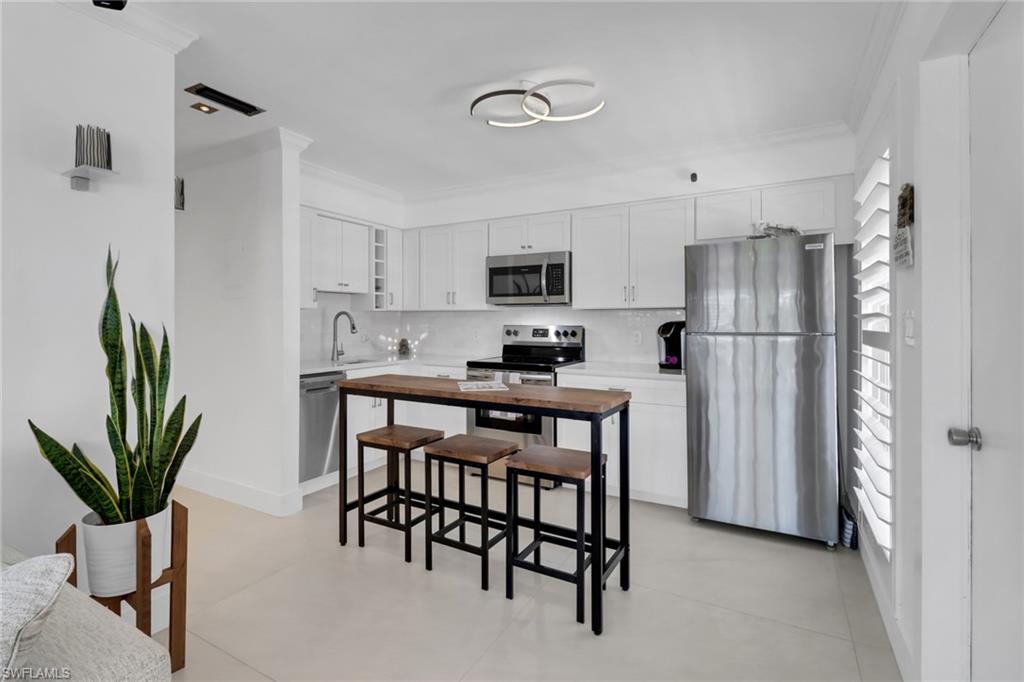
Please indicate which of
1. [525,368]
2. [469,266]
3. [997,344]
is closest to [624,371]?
[525,368]

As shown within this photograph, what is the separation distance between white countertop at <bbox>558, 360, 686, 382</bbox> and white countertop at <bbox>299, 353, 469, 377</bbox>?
1140 mm

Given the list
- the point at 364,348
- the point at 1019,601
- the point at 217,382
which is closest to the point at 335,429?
the point at 217,382

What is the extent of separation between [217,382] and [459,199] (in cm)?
260

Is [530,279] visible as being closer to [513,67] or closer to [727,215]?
[727,215]

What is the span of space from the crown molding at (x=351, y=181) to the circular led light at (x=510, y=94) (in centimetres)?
174

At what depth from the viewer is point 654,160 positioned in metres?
3.87

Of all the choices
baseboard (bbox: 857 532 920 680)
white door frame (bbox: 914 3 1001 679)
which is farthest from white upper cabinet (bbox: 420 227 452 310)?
white door frame (bbox: 914 3 1001 679)

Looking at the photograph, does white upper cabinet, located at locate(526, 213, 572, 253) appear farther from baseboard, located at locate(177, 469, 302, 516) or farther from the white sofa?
the white sofa

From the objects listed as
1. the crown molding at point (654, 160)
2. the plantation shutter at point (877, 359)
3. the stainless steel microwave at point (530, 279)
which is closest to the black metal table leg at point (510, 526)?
the plantation shutter at point (877, 359)

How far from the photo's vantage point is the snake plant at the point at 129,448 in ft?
5.71

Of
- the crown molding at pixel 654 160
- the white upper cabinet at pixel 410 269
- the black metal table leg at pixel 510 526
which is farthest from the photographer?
the white upper cabinet at pixel 410 269

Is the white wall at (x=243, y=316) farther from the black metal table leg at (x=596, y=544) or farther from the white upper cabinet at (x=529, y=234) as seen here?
the black metal table leg at (x=596, y=544)

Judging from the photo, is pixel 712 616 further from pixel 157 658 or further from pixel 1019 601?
pixel 157 658

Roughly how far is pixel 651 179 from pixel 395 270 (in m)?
2.62
